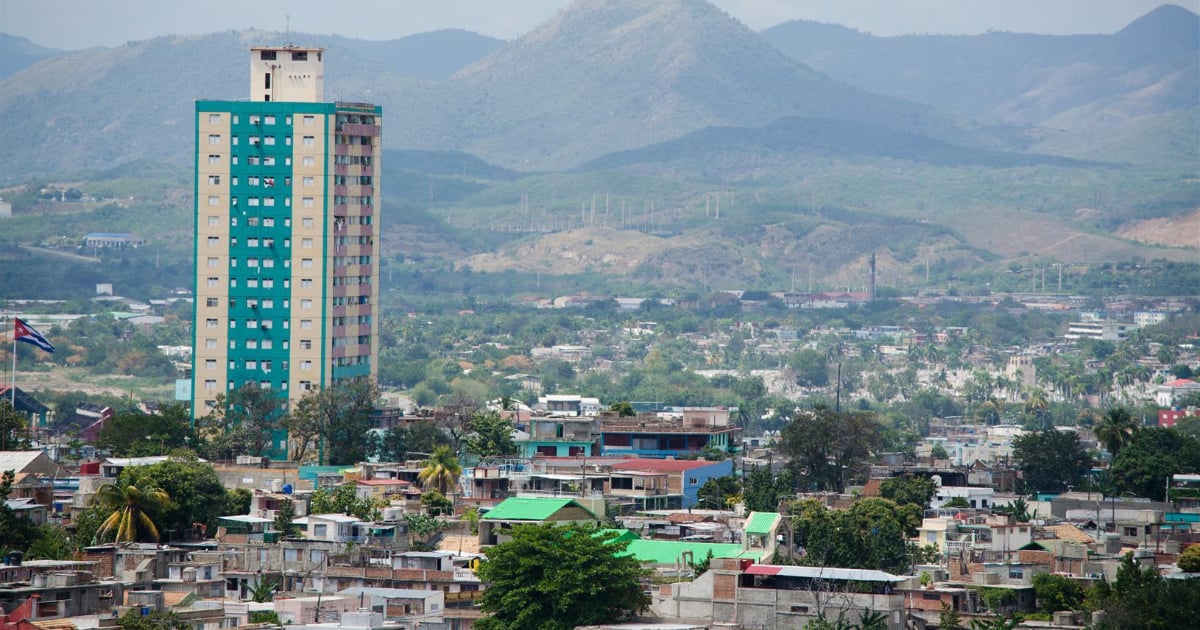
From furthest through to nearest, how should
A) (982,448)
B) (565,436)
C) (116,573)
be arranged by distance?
(982,448) → (565,436) → (116,573)

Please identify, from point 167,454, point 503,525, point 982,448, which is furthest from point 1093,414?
point 503,525

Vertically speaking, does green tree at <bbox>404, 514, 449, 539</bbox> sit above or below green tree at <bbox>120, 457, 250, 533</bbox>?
below

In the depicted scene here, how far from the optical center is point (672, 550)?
5606 centimetres

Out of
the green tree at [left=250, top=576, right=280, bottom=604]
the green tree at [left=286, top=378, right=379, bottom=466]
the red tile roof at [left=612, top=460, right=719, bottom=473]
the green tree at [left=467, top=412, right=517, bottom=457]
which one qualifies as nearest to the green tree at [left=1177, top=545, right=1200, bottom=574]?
the green tree at [left=250, top=576, right=280, bottom=604]

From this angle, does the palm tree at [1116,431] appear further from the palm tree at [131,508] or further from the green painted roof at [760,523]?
the palm tree at [131,508]

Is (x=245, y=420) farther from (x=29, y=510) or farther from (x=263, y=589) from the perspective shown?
(x=263, y=589)

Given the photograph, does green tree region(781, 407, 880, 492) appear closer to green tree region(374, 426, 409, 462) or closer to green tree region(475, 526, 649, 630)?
green tree region(374, 426, 409, 462)

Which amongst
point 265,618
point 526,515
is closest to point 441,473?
point 526,515

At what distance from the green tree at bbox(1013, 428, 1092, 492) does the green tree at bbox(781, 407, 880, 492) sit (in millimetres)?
5476

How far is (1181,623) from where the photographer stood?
147ft

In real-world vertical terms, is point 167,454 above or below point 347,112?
below

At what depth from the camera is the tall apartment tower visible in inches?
3755

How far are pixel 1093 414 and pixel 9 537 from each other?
357 feet

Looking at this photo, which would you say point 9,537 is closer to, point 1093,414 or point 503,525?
point 503,525
